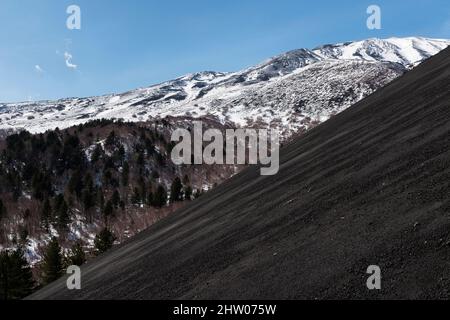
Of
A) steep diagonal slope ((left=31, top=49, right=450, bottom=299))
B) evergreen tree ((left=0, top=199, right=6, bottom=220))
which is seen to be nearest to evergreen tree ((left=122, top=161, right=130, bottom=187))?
evergreen tree ((left=0, top=199, right=6, bottom=220))

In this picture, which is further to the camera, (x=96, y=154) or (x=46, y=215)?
(x=96, y=154)

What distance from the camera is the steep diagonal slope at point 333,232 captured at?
6727 millimetres

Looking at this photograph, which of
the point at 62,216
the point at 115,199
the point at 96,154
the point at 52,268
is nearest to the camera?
the point at 52,268

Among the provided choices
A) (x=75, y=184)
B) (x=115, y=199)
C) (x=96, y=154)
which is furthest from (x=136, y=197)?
(x=96, y=154)

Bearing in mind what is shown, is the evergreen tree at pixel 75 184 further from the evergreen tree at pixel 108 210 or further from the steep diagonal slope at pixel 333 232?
the steep diagonal slope at pixel 333 232

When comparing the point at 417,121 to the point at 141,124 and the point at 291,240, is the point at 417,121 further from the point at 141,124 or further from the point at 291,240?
the point at 141,124

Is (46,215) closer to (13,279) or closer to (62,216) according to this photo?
(62,216)

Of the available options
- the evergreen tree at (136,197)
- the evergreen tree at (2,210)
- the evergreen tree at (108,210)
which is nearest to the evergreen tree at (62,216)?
the evergreen tree at (108,210)

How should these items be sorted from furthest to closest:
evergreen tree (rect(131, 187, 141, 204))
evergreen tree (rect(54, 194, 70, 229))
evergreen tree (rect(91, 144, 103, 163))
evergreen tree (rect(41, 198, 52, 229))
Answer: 1. evergreen tree (rect(91, 144, 103, 163))
2. evergreen tree (rect(131, 187, 141, 204))
3. evergreen tree (rect(41, 198, 52, 229))
4. evergreen tree (rect(54, 194, 70, 229))

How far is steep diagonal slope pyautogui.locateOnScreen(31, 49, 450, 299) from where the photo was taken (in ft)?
22.1

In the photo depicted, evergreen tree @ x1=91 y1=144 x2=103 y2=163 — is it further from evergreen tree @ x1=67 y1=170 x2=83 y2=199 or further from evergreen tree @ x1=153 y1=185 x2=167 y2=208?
evergreen tree @ x1=153 y1=185 x2=167 y2=208

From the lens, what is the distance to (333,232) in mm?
8766

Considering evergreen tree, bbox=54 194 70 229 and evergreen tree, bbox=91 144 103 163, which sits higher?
evergreen tree, bbox=91 144 103 163
